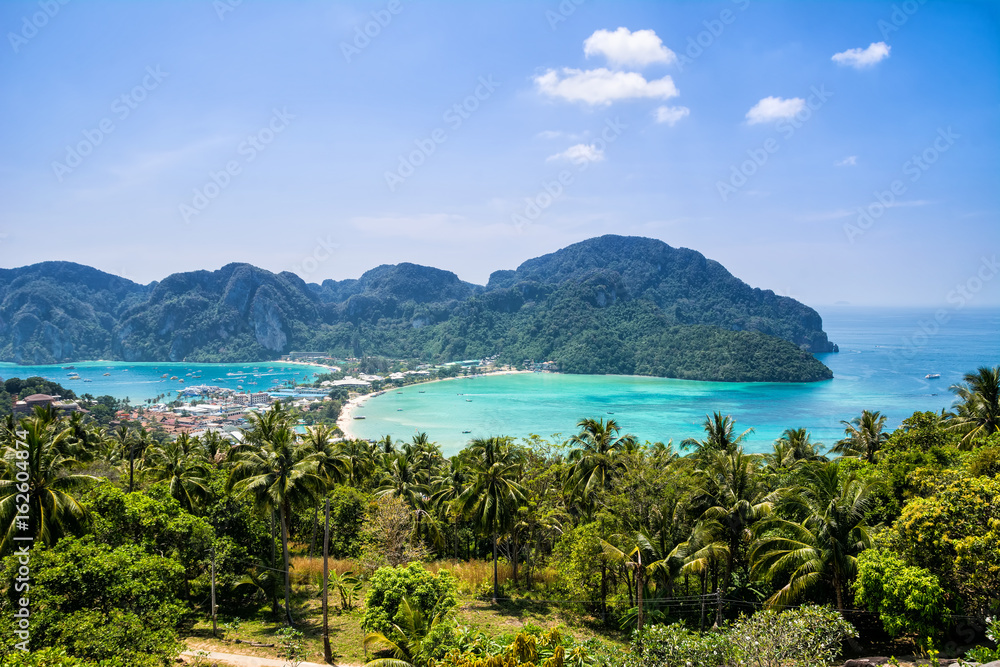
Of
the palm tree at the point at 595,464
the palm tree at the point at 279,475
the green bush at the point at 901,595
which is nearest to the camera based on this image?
the green bush at the point at 901,595

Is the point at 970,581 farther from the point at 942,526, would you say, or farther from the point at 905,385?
the point at 905,385

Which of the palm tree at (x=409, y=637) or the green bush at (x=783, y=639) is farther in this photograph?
the palm tree at (x=409, y=637)

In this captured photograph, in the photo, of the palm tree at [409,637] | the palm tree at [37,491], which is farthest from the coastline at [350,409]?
the palm tree at [37,491]

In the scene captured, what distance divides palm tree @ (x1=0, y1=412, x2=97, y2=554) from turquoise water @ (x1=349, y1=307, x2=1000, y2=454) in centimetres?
5913

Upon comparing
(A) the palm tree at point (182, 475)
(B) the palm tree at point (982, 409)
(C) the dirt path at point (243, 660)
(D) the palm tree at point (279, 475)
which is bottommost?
(C) the dirt path at point (243, 660)

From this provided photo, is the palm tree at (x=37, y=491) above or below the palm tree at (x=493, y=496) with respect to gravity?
above

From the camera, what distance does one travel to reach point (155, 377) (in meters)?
173

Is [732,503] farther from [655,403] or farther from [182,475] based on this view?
[655,403]

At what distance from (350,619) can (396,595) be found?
4431 millimetres

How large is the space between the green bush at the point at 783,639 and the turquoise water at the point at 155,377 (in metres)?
144

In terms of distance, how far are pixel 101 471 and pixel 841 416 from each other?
99.5 metres

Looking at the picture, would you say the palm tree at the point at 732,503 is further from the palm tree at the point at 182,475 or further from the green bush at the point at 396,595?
the palm tree at the point at 182,475

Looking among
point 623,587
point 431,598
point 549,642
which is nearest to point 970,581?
point 549,642

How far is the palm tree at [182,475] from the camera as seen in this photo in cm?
1958
